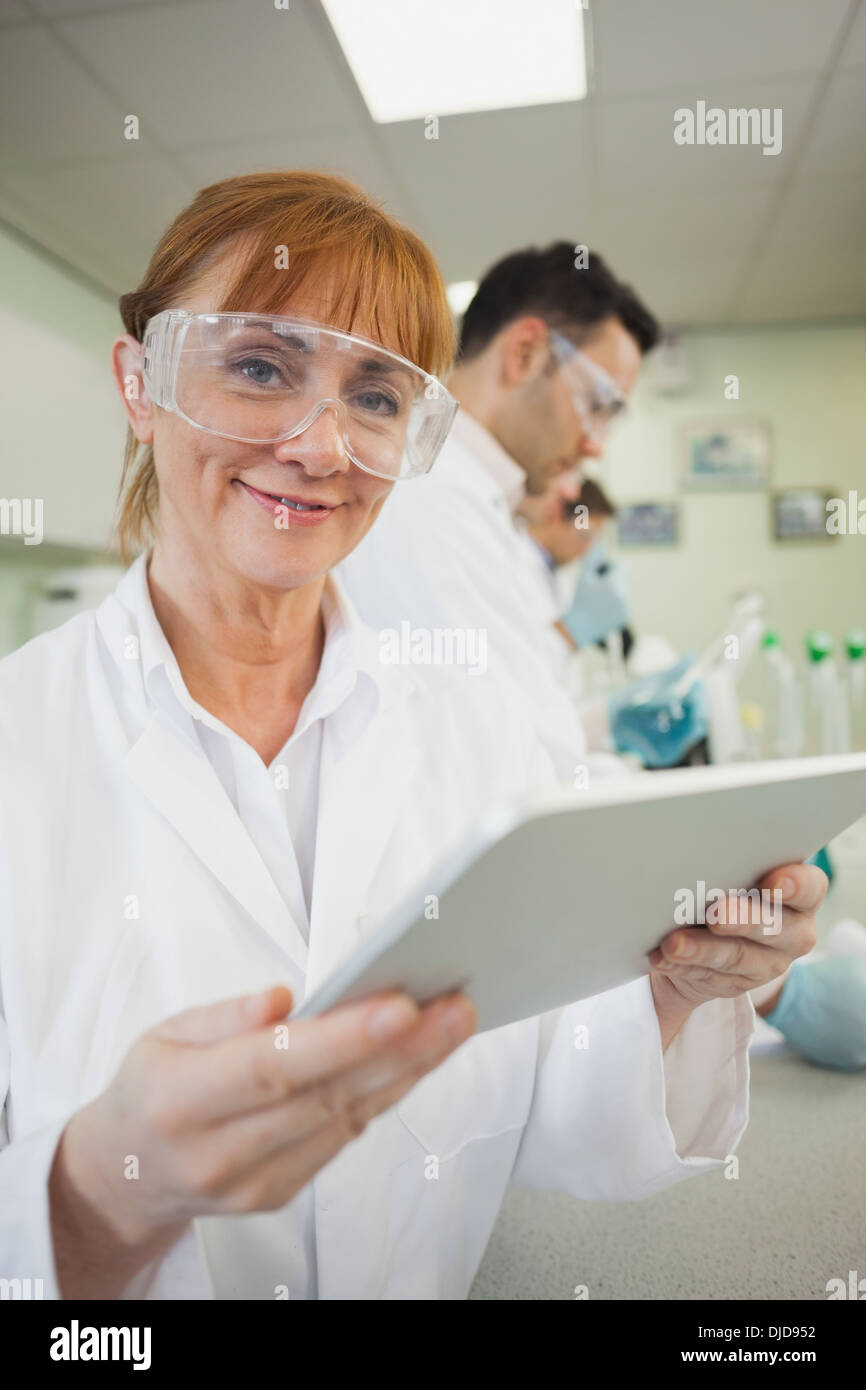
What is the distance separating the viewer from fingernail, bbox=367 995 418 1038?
35 centimetres

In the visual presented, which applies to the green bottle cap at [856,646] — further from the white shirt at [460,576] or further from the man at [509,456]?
the white shirt at [460,576]

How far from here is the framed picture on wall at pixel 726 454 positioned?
3516mm

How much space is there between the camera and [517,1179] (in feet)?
2.80

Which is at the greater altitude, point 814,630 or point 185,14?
point 185,14

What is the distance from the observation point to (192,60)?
1187 millimetres

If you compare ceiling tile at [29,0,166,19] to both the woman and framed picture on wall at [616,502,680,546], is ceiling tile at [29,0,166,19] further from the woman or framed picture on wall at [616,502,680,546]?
framed picture on wall at [616,502,680,546]

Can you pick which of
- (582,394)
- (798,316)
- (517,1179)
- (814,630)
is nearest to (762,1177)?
(517,1179)

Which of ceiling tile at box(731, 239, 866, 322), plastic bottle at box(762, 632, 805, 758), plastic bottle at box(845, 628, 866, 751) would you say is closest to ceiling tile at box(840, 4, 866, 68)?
ceiling tile at box(731, 239, 866, 322)

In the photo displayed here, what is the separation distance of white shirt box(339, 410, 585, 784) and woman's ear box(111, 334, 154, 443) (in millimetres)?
540

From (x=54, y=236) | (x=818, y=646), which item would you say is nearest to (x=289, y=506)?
(x=54, y=236)

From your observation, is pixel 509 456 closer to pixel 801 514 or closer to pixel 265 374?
pixel 265 374

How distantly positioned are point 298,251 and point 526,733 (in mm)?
489

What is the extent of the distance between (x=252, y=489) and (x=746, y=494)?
127 inches

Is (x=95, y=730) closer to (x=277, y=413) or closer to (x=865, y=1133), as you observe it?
(x=277, y=413)
